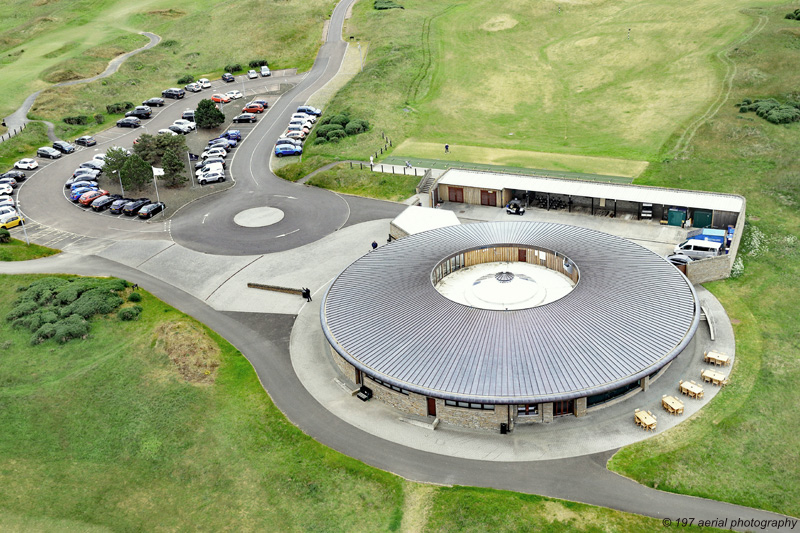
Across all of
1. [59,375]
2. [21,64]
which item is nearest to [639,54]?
[59,375]

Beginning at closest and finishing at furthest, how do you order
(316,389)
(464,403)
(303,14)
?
1. (464,403)
2. (316,389)
3. (303,14)

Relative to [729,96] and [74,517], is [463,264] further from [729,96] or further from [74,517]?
[729,96]

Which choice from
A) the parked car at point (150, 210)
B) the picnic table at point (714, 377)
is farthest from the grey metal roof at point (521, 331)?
the parked car at point (150, 210)

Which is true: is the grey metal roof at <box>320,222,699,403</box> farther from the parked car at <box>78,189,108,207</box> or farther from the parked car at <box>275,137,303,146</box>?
the parked car at <box>275,137,303,146</box>

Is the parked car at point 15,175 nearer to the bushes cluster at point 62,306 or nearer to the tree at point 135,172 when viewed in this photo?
the tree at point 135,172

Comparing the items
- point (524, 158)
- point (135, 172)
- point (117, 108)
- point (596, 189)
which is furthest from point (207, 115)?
point (596, 189)

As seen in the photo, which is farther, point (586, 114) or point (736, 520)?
point (586, 114)

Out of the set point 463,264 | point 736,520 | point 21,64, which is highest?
point 21,64
